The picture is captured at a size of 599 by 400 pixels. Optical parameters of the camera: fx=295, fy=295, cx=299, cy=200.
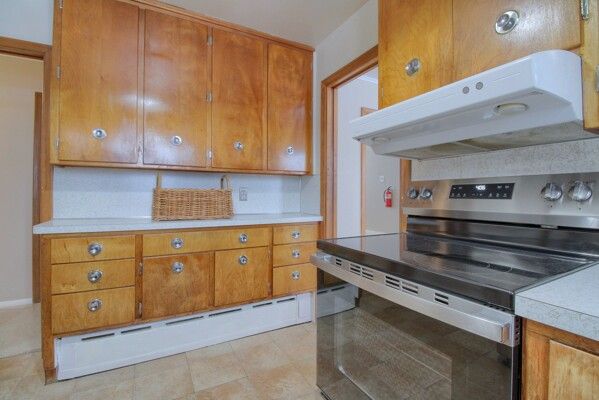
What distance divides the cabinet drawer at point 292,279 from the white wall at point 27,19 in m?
2.11

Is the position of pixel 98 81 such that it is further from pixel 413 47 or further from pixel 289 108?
pixel 413 47

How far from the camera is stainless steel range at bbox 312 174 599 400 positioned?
0.69 m

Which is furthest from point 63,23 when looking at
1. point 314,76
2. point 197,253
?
point 314,76

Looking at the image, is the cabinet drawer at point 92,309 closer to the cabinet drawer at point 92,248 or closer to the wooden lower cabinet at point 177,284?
the wooden lower cabinet at point 177,284

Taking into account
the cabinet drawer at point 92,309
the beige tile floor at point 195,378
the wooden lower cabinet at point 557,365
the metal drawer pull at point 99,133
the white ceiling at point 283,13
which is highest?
the white ceiling at point 283,13

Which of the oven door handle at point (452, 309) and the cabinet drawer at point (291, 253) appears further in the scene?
the cabinet drawer at point (291, 253)

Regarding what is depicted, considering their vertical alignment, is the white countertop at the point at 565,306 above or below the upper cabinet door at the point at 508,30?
below

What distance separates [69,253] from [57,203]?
0.61 meters

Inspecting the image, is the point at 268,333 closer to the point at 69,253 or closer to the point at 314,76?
the point at 69,253

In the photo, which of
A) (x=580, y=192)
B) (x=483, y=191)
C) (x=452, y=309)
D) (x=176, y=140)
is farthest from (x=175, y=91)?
(x=580, y=192)

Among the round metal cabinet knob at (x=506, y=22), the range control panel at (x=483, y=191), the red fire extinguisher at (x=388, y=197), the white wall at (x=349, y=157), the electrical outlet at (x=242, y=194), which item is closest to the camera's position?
the round metal cabinet knob at (x=506, y=22)

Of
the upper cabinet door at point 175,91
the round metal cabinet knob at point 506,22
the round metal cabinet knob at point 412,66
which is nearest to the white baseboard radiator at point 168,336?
the upper cabinet door at point 175,91

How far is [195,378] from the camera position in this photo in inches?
64.7

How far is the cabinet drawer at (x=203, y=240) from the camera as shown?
1797 mm
